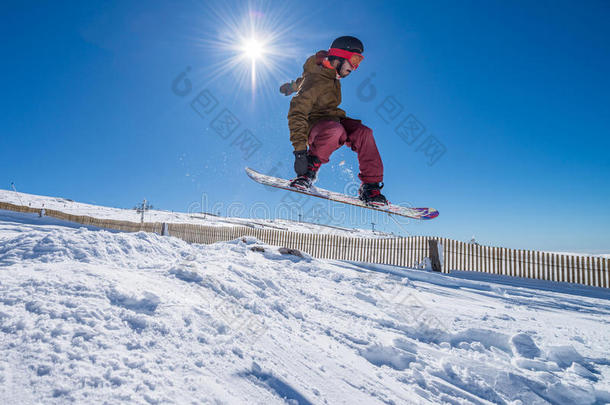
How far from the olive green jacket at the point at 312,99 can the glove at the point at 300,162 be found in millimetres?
62

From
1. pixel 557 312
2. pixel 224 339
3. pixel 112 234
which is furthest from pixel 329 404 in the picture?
pixel 557 312

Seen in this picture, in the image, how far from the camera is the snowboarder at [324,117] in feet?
10.1

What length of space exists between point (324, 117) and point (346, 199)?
2.00 m

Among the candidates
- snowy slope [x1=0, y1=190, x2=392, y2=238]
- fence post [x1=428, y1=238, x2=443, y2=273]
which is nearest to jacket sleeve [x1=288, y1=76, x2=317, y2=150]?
fence post [x1=428, y1=238, x2=443, y2=273]

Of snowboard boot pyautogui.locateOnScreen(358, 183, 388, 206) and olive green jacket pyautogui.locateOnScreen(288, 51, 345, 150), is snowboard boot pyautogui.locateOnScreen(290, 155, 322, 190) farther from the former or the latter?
snowboard boot pyautogui.locateOnScreen(358, 183, 388, 206)

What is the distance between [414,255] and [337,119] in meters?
7.96

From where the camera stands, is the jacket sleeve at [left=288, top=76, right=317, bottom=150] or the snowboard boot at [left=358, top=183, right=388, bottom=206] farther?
the snowboard boot at [left=358, top=183, right=388, bottom=206]

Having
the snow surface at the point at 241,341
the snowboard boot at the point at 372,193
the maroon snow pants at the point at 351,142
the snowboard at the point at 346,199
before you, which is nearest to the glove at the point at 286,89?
the maroon snow pants at the point at 351,142

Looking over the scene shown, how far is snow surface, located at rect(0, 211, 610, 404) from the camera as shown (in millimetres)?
893

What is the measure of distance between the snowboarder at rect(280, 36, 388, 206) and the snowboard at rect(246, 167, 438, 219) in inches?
45.1

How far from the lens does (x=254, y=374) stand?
1091 millimetres

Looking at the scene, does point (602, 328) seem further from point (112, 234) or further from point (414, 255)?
point (414, 255)

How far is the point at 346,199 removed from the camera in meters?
5.05

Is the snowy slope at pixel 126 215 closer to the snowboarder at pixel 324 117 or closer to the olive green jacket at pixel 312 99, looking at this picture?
the snowboarder at pixel 324 117
